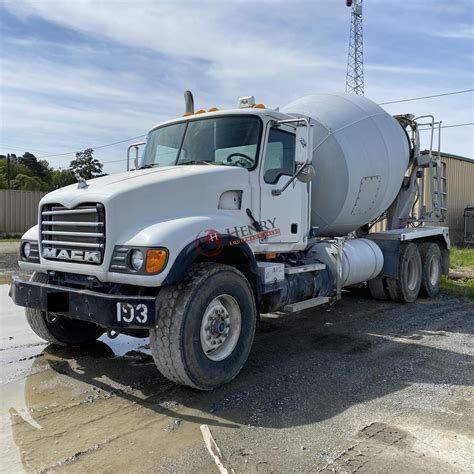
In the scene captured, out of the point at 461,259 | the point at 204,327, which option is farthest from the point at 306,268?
the point at 461,259

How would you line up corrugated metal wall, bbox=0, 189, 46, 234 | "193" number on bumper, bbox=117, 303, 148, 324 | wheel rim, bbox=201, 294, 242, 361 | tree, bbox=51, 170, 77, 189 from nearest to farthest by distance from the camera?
"193" number on bumper, bbox=117, 303, 148, 324, wheel rim, bbox=201, 294, 242, 361, tree, bbox=51, 170, 77, 189, corrugated metal wall, bbox=0, 189, 46, 234

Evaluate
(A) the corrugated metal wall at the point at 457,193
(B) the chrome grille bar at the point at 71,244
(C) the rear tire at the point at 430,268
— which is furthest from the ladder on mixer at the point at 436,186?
(A) the corrugated metal wall at the point at 457,193

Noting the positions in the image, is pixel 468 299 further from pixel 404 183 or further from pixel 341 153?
pixel 341 153

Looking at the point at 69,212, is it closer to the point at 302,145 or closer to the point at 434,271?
the point at 302,145

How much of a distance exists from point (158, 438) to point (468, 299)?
7.94 m

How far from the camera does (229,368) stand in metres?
4.70

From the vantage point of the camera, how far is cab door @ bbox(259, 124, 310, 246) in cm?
567

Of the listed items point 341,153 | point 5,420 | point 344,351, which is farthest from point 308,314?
point 5,420

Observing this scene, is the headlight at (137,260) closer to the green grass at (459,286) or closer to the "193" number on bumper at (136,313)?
the "193" number on bumper at (136,313)

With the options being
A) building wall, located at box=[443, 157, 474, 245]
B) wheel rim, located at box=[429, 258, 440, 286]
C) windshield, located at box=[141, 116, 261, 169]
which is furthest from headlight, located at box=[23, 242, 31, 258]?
building wall, located at box=[443, 157, 474, 245]

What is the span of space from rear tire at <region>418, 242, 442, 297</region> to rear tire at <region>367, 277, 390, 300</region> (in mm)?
1056

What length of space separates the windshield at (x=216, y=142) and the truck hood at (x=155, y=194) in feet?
0.89

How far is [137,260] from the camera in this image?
13.9 ft

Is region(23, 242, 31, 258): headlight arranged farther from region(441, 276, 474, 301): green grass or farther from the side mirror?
region(441, 276, 474, 301): green grass
